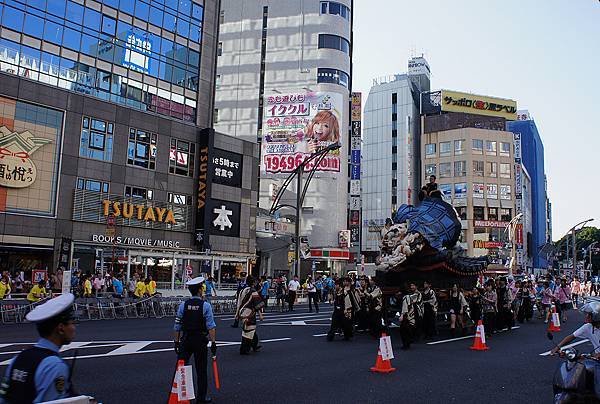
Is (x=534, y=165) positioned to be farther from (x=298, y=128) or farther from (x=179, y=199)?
(x=179, y=199)

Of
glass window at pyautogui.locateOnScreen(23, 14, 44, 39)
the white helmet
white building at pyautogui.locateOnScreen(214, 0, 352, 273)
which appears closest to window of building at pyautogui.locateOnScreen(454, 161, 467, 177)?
white building at pyautogui.locateOnScreen(214, 0, 352, 273)

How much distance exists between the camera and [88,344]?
45.0 ft

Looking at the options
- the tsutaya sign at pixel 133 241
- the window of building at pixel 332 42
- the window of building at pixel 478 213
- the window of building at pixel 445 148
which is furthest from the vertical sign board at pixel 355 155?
the tsutaya sign at pixel 133 241

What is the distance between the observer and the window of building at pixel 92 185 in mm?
32344

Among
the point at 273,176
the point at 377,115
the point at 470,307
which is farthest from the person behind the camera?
the point at 377,115

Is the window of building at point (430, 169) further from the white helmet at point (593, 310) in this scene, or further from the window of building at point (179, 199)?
the white helmet at point (593, 310)

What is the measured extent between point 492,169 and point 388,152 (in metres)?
15.4

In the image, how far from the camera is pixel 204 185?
38.5 metres

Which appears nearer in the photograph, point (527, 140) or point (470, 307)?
point (470, 307)

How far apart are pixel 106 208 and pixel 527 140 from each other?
259 ft

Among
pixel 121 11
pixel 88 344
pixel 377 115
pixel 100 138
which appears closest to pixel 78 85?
pixel 100 138

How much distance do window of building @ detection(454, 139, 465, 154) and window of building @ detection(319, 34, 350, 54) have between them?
2591 cm

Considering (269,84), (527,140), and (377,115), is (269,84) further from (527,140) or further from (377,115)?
(527,140)

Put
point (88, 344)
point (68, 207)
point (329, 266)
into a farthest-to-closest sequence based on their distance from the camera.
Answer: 1. point (329, 266)
2. point (68, 207)
3. point (88, 344)
